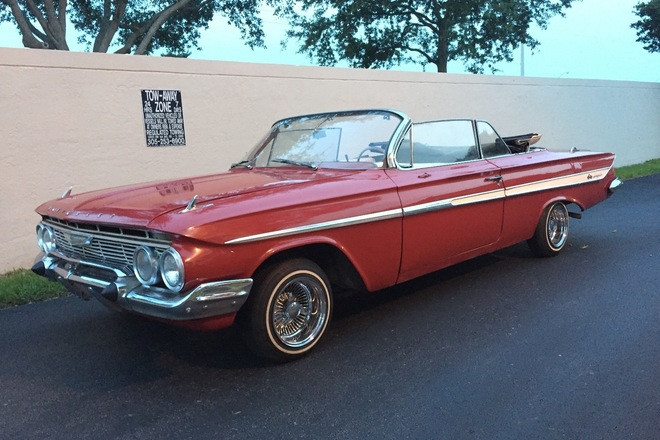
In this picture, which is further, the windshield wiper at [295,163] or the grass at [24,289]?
the grass at [24,289]

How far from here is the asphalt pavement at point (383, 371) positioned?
2857 millimetres

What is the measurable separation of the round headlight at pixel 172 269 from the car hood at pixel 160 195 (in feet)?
0.74

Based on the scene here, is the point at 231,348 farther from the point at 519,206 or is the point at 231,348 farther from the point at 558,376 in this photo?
the point at 519,206

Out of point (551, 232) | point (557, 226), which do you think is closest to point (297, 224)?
point (551, 232)

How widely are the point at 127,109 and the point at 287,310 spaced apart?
174 inches

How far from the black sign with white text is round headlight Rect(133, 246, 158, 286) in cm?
425

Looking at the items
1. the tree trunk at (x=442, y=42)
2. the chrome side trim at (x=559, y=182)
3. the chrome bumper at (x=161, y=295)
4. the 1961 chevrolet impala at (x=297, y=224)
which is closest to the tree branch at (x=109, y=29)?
the tree trunk at (x=442, y=42)

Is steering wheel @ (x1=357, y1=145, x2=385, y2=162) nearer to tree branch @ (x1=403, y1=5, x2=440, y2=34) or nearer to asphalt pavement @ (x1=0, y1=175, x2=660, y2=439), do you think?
asphalt pavement @ (x1=0, y1=175, x2=660, y2=439)

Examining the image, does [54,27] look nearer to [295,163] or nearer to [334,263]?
[295,163]

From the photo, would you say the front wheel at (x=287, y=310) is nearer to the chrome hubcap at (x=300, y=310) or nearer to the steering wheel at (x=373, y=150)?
the chrome hubcap at (x=300, y=310)

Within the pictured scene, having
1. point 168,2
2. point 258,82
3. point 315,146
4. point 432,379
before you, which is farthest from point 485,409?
point 168,2

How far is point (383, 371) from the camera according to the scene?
343 centimetres

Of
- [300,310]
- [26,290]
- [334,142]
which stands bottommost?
[26,290]

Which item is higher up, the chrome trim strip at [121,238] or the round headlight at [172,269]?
the chrome trim strip at [121,238]
